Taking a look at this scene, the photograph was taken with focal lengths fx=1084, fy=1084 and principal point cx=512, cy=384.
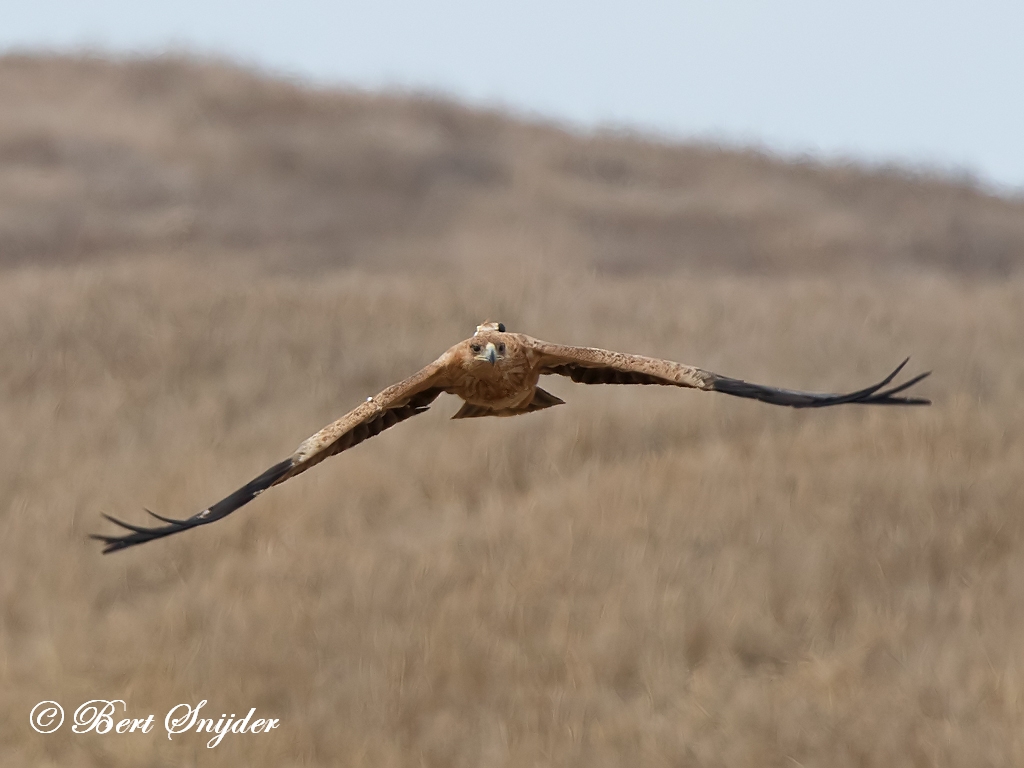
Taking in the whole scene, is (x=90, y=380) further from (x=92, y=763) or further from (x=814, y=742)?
(x=814, y=742)

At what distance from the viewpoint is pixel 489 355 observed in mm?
5211

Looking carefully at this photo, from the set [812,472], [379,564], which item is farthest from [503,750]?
[812,472]

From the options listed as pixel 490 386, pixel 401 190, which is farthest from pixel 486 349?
pixel 401 190

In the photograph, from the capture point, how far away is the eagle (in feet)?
15.8

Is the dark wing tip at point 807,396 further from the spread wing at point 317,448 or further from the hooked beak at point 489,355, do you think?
the spread wing at point 317,448

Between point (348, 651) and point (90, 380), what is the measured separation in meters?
7.07

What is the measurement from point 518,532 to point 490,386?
368 centimetres

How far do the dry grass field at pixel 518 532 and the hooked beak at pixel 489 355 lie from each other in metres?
2.72

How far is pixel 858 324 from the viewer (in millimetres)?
14211

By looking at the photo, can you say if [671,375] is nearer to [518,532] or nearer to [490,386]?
[490,386]

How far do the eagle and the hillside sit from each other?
17081mm

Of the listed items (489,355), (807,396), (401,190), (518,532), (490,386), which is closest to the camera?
(807,396)

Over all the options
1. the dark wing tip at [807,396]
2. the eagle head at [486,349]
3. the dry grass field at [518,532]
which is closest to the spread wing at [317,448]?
the eagle head at [486,349]

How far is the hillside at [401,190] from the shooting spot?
77.5 ft
